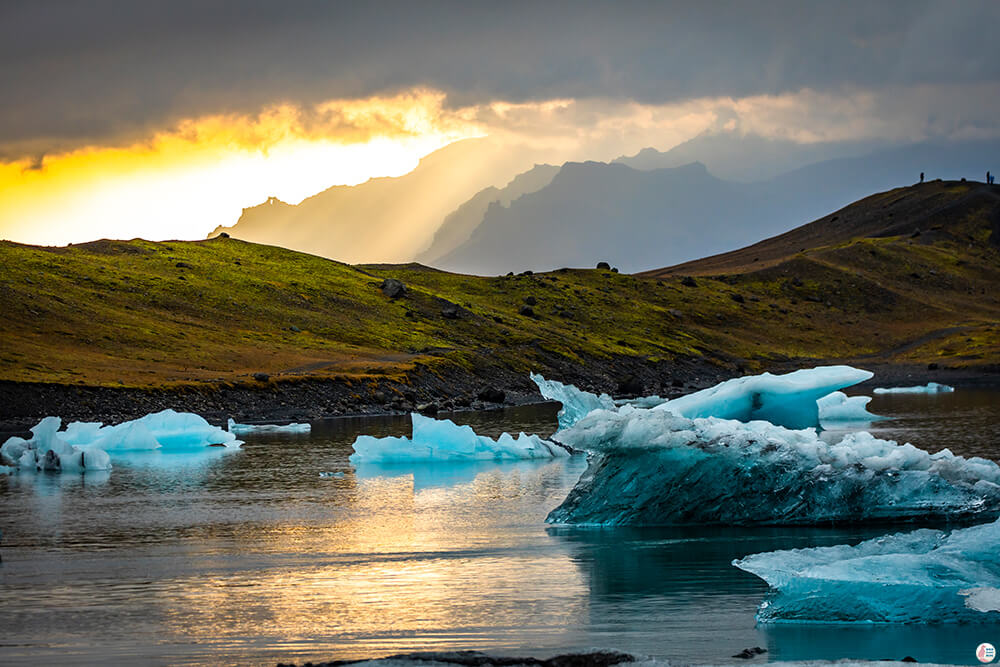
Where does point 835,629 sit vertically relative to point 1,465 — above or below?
below

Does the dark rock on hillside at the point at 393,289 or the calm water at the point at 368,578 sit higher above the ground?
the dark rock on hillside at the point at 393,289

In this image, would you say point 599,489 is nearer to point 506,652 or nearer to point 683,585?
point 683,585

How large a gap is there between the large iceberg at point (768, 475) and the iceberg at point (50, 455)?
3119cm

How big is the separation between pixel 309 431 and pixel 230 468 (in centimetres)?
2131

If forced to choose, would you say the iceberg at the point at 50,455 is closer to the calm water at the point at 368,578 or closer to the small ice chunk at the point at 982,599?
the calm water at the point at 368,578

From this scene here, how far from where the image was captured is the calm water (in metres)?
19.7

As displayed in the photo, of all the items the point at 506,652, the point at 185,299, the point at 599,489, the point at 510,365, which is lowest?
the point at 506,652

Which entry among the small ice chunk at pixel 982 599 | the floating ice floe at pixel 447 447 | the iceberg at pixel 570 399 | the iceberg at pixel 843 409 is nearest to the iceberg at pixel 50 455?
the floating ice floe at pixel 447 447

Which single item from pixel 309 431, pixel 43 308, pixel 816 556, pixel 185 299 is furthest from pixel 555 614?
pixel 185 299

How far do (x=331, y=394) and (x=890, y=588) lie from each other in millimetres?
77211

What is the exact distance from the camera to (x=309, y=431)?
7506 centimetres

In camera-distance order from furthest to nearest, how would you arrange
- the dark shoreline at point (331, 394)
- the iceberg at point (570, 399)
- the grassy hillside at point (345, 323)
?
the grassy hillside at point (345, 323), the dark shoreline at point (331, 394), the iceberg at point (570, 399)

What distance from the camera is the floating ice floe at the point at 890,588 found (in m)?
19.2

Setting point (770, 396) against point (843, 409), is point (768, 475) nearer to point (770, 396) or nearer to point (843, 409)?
point (770, 396)
